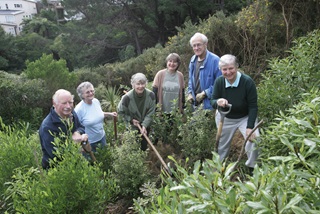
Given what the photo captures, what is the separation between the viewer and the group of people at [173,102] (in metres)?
2.81

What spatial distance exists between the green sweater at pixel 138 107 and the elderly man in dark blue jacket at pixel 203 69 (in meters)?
0.60

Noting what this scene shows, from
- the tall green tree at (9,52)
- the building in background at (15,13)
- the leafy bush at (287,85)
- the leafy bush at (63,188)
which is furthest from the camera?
the building in background at (15,13)

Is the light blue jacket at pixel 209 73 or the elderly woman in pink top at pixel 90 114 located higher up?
the light blue jacket at pixel 209 73

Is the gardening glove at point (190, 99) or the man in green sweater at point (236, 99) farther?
the gardening glove at point (190, 99)

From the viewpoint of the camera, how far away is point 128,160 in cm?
296

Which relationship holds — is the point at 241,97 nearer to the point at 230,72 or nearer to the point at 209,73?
the point at 230,72

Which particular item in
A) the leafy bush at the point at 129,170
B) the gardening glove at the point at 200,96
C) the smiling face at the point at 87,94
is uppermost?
the smiling face at the point at 87,94

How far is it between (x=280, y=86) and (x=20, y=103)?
36.6ft

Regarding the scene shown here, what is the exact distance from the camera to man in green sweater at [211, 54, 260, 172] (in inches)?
114

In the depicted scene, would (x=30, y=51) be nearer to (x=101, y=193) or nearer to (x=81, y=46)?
(x=81, y=46)

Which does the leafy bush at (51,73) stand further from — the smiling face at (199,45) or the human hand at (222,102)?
the human hand at (222,102)

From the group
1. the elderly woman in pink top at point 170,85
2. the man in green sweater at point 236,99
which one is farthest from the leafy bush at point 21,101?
the man in green sweater at point 236,99

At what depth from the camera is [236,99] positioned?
2990mm

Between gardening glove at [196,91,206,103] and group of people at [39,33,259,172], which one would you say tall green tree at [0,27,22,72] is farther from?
gardening glove at [196,91,206,103]
